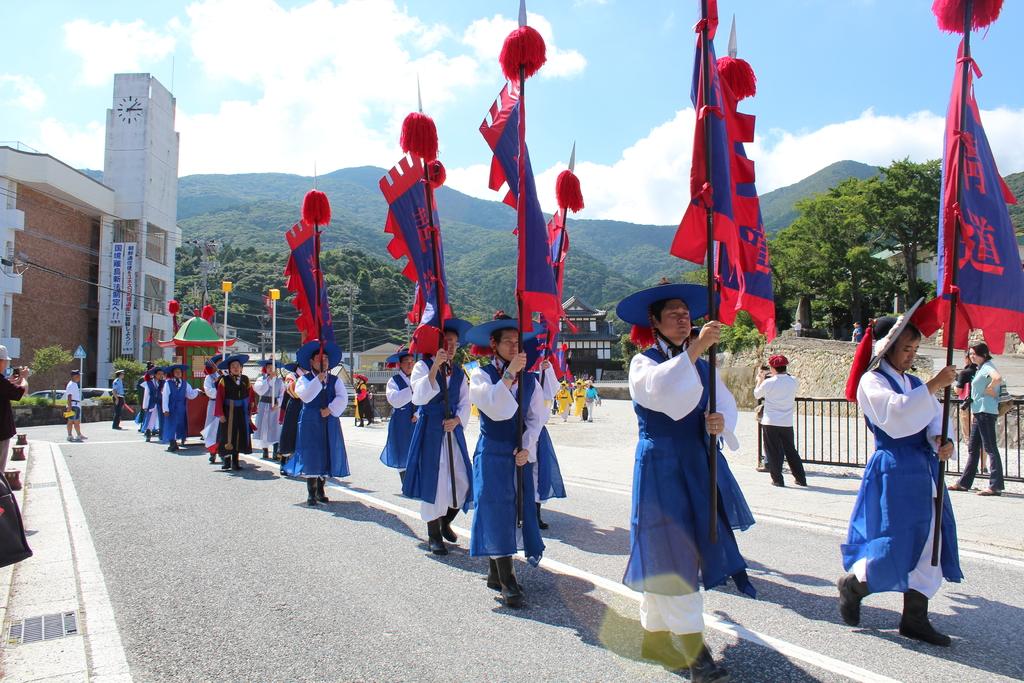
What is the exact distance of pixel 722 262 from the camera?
14.5 ft

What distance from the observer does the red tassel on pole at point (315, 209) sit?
980cm

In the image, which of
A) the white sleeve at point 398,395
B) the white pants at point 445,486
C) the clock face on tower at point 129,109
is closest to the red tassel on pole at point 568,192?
the white sleeve at point 398,395

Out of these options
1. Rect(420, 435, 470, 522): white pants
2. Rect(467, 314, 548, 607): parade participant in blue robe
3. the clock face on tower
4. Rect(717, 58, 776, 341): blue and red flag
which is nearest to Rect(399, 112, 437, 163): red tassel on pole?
Rect(467, 314, 548, 607): parade participant in blue robe

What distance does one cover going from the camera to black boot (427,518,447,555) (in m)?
5.82

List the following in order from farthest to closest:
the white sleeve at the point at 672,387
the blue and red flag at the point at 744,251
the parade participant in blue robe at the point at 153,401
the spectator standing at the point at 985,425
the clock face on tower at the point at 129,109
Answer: the clock face on tower at the point at 129,109, the parade participant in blue robe at the point at 153,401, the spectator standing at the point at 985,425, the blue and red flag at the point at 744,251, the white sleeve at the point at 672,387

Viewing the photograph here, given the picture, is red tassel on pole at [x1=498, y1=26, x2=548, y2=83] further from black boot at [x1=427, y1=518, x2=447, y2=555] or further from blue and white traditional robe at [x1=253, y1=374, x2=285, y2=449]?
blue and white traditional robe at [x1=253, y1=374, x2=285, y2=449]

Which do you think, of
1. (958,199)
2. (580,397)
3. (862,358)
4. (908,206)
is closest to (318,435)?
(862,358)

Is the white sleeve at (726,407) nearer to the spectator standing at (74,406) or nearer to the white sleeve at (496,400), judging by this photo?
the white sleeve at (496,400)

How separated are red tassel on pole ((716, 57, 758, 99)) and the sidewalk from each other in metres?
5.06

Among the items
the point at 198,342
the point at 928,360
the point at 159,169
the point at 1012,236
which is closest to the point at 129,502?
the point at 1012,236

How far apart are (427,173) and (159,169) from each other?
153ft

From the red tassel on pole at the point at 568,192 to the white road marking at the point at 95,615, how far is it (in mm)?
6044

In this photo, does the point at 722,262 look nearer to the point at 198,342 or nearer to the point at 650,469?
the point at 650,469

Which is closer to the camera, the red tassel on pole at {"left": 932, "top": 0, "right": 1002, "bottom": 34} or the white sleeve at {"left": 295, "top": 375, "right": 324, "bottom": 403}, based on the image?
the red tassel on pole at {"left": 932, "top": 0, "right": 1002, "bottom": 34}
